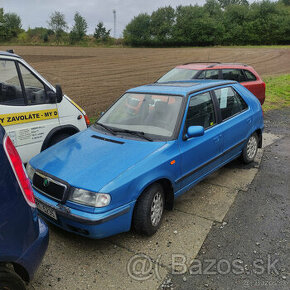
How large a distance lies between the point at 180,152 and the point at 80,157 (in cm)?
124

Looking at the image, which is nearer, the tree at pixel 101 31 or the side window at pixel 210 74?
the side window at pixel 210 74

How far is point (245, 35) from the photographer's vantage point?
6309cm

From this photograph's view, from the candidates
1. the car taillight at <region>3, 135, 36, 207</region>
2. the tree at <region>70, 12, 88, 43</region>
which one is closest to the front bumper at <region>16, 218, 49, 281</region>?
the car taillight at <region>3, 135, 36, 207</region>

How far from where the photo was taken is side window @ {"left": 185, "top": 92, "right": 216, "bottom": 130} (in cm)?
418

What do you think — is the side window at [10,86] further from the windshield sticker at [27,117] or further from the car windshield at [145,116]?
the car windshield at [145,116]

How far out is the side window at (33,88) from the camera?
4906 mm

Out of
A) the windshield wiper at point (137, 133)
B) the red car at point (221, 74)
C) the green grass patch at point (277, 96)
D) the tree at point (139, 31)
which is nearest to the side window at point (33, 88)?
the windshield wiper at point (137, 133)

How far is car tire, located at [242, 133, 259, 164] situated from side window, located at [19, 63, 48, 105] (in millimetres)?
3641

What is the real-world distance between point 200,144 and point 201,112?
523 mm

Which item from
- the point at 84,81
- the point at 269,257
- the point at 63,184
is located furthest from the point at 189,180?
the point at 84,81

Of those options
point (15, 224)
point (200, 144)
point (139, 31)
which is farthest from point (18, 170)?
point (139, 31)

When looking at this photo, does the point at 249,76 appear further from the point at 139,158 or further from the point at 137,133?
the point at 139,158

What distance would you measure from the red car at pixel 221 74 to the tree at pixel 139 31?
61.1 m

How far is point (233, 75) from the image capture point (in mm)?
8734
